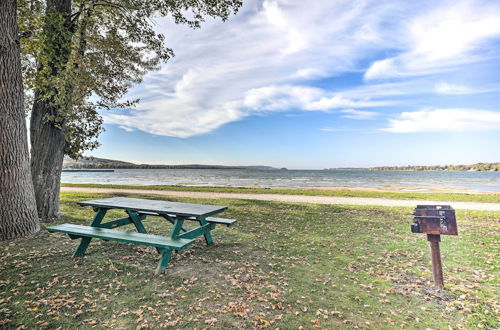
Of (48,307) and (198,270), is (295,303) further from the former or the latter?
(48,307)

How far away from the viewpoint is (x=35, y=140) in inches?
282

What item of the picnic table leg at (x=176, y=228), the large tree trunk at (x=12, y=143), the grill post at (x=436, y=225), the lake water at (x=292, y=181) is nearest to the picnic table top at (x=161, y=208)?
the picnic table leg at (x=176, y=228)

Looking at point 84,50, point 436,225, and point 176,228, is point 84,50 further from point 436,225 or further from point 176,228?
point 436,225

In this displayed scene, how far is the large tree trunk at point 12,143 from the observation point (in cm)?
557

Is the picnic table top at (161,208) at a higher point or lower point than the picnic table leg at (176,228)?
higher

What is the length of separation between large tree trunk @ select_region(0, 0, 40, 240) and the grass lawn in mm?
504

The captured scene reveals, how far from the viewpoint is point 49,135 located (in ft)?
23.7

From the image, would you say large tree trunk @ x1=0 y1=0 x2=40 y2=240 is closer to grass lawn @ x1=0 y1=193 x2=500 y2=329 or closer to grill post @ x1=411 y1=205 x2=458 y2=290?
grass lawn @ x1=0 y1=193 x2=500 y2=329

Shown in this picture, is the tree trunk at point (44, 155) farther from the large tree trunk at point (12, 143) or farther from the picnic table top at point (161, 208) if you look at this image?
the picnic table top at point (161, 208)

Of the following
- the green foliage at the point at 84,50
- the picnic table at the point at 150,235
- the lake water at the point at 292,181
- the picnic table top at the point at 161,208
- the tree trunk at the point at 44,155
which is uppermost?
the green foliage at the point at 84,50

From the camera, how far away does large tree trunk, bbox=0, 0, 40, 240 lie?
5.57 metres

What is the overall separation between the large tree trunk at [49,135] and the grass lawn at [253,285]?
161 cm

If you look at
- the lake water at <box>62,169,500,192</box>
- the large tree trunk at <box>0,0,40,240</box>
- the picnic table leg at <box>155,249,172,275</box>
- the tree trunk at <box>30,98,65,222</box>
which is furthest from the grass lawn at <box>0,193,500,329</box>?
the lake water at <box>62,169,500,192</box>

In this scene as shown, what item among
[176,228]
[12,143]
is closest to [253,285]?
[176,228]
